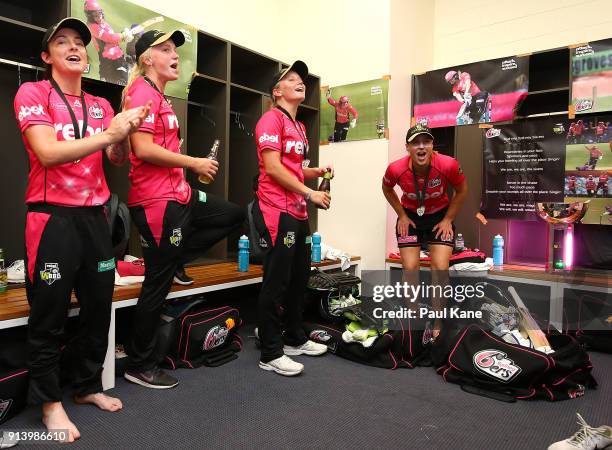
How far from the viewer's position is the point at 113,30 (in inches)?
106

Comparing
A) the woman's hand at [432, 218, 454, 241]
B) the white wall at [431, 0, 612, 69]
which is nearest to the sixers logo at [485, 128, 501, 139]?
the white wall at [431, 0, 612, 69]

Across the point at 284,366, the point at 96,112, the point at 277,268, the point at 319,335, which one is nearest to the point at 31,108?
the point at 96,112

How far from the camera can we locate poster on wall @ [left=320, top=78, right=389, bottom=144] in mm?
3854

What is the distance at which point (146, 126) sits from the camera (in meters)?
1.96

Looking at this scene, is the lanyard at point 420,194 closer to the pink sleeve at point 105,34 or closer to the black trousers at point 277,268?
the black trousers at point 277,268

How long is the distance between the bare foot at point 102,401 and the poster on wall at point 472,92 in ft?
10.8

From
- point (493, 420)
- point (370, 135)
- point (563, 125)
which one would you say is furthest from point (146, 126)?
point (563, 125)

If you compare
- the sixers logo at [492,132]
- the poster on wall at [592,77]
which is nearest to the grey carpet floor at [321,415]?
the poster on wall at [592,77]

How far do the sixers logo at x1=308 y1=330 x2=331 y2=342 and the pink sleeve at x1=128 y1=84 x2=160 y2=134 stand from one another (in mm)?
1587

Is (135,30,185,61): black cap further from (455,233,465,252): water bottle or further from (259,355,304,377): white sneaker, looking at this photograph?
(455,233,465,252): water bottle

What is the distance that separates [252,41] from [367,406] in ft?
11.7

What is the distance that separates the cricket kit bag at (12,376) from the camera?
68.9 inches

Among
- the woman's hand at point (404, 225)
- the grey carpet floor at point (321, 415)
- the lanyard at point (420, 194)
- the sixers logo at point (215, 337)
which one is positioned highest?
the lanyard at point (420, 194)

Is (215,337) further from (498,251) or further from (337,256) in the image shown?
(498,251)
